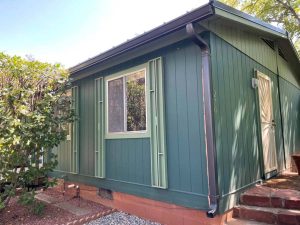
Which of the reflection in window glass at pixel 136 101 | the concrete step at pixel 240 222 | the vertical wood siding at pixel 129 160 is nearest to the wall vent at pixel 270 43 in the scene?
the reflection in window glass at pixel 136 101

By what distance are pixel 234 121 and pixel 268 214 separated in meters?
1.32

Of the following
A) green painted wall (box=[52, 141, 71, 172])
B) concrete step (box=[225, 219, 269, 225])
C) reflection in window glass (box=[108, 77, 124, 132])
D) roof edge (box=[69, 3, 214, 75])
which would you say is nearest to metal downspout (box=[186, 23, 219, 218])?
roof edge (box=[69, 3, 214, 75])

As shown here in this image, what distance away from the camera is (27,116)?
4047mm

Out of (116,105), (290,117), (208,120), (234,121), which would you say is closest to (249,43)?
(234,121)

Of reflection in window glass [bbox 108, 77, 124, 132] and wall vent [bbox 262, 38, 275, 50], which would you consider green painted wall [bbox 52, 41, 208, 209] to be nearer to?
reflection in window glass [bbox 108, 77, 124, 132]

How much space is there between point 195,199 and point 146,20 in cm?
1072

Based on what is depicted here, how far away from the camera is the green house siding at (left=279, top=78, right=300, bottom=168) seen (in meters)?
6.06

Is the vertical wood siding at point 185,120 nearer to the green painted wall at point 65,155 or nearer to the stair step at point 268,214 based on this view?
the stair step at point 268,214

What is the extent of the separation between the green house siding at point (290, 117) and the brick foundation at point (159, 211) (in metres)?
3.65

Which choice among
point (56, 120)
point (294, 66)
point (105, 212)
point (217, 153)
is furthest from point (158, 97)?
point (294, 66)

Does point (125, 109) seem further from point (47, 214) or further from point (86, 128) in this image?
point (47, 214)

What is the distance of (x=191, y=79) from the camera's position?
344cm

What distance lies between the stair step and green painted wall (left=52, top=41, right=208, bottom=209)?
57 cm

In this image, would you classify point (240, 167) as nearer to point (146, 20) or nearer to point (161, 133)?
point (161, 133)
